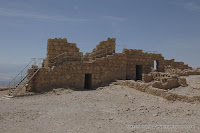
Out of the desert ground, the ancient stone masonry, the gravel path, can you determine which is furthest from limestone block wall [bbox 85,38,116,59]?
the gravel path

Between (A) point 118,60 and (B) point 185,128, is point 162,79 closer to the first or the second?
(A) point 118,60

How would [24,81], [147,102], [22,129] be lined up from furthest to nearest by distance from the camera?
[24,81] < [147,102] < [22,129]

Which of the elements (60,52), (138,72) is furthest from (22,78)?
(138,72)

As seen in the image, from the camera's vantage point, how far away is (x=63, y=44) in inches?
654

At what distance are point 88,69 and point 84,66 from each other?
476mm

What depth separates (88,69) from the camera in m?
16.5

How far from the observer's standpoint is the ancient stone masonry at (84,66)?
14966mm

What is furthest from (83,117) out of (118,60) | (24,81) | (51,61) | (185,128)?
(118,60)

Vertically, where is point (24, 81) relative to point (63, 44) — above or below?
below

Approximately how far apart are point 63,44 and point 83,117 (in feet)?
33.8

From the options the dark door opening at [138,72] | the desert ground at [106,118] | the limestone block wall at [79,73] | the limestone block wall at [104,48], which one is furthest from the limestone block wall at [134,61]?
the desert ground at [106,118]

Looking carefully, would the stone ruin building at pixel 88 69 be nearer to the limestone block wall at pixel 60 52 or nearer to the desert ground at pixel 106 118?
the limestone block wall at pixel 60 52

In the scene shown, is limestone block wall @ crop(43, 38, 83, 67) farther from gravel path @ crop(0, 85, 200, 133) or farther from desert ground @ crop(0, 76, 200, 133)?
gravel path @ crop(0, 85, 200, 133)

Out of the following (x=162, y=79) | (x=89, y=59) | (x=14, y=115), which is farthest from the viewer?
(x=89, y=59)
